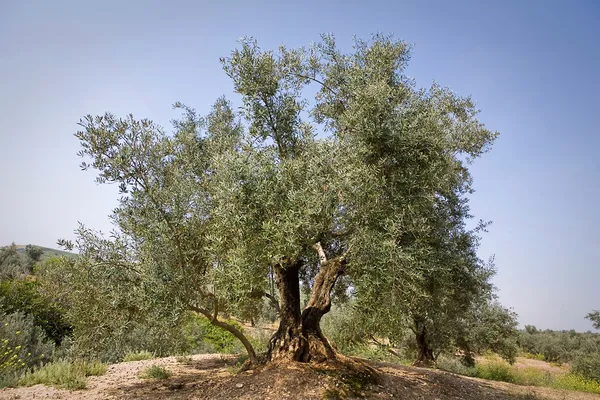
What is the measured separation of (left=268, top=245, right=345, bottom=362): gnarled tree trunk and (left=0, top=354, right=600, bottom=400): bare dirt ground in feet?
2.34

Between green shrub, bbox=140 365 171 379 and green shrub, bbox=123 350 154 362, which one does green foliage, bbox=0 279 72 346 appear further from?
green shrub, bbox=140 365 171 379

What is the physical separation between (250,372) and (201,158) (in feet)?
25.5

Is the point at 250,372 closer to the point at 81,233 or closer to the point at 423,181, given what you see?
the point at 81,233

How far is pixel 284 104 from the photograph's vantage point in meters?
11.9

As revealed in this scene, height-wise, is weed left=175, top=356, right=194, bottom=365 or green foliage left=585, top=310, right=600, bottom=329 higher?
green foliage left=585, top=310, right=600, bottom=329

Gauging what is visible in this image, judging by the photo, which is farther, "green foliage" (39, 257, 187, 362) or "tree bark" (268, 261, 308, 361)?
"tree bark" (268, 261, 308, 361)

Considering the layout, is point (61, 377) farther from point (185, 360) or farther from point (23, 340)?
point (23, 340)

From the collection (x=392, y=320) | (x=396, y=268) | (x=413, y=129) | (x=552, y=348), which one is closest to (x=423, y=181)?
(x=413, y=129)

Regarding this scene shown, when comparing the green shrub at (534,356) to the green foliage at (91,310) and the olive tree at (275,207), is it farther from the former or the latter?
the green foliage at (91,310)

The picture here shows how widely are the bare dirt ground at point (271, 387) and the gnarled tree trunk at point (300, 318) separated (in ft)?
2.34

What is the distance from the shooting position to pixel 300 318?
12141 mm

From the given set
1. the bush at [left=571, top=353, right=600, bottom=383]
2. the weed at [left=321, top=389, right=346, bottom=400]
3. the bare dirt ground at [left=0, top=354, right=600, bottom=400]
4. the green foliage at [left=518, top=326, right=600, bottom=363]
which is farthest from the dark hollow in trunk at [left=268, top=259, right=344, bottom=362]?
the green foliage at [left=518, top=326, right=600, bottom=363]

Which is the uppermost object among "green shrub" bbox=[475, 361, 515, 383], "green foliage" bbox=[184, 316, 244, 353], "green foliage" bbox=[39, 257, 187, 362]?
"green foliage" bbox=[39, 257, 187, 362]

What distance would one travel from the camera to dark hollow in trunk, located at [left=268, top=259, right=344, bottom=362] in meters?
11.5
